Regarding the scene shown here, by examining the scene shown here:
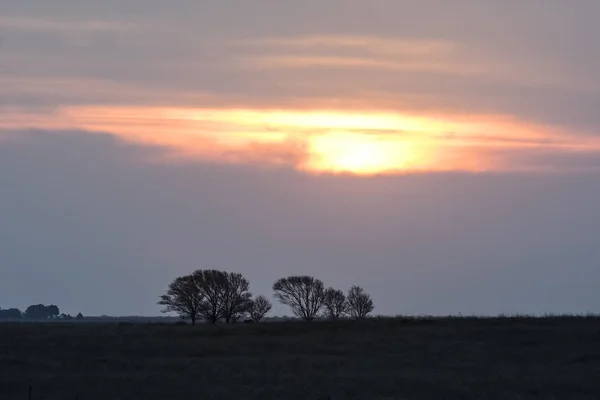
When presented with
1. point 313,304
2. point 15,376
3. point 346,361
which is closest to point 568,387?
point 346,361

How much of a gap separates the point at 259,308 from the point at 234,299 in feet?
17.6

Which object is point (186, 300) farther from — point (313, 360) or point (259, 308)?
point (313, 360)

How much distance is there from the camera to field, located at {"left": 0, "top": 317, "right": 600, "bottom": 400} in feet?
116

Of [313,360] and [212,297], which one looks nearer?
[313,360]

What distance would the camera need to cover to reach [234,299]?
85.4 m

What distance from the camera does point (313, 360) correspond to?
4534 centimetres

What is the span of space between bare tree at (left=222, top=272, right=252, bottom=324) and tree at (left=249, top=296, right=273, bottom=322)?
4.77ft

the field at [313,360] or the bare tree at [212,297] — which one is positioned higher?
the bare tree at [212,297]

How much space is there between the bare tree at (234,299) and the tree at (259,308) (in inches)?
57.3

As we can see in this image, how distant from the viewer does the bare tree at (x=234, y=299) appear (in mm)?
84812

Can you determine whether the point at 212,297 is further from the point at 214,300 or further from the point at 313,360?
the point at 313,360

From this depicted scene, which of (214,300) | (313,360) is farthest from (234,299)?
(313,360)

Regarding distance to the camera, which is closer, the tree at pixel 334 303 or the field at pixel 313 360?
the field at pixel 313 360

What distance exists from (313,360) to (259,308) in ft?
148
